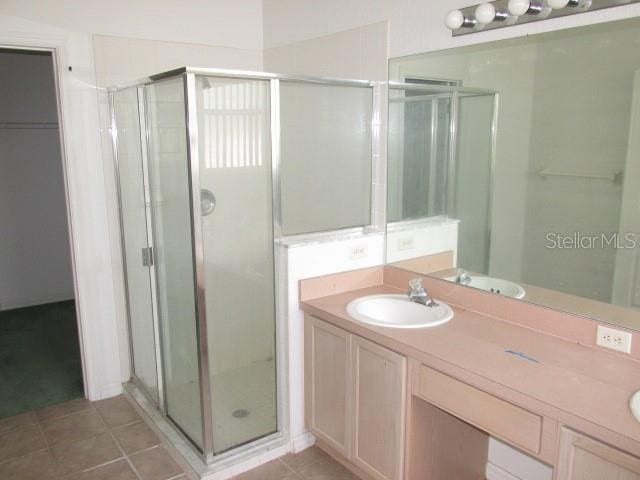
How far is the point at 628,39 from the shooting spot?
1737 millimetres

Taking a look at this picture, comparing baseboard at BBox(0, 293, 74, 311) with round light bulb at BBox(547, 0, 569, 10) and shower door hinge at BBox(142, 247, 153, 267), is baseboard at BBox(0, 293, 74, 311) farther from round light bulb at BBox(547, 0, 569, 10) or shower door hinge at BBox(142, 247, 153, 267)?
round light bulb at BBox(547, 0, 569, 10)

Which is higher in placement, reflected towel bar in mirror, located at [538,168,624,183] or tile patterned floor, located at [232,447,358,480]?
reflected towel bar in mirror, located at [538,168,624,183]

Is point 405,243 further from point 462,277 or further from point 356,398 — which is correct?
point 356,398

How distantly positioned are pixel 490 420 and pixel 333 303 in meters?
0.95

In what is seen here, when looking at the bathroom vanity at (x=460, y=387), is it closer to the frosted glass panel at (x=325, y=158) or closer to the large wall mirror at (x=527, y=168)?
the large wall mirror at (x=527, y=168)

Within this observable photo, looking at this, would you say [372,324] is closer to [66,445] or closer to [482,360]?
[482,360]

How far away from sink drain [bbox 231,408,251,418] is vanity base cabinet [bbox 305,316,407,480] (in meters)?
0.29

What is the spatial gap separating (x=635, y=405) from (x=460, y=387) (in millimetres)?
517

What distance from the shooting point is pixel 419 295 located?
7.80ft

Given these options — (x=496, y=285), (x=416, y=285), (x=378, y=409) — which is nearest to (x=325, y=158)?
(x=416, y=285)

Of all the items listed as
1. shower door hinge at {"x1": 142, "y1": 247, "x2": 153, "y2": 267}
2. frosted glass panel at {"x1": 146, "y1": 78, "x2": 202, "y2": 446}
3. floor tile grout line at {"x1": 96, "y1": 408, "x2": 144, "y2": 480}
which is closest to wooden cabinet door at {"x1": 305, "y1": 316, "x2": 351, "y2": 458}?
frosted glass panel at {"x1": 146, "y1": 78, "x2": 202, "y2": 446}

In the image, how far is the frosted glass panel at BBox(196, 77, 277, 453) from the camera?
92.5 inches

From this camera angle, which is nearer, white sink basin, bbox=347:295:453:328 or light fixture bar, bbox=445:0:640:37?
light fixture bar, bbox=445:0:640:37

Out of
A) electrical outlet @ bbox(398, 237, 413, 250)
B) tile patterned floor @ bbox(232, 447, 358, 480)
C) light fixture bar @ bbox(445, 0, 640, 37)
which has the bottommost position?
tile patterned floor @ bbox(232, 447, 358, 480)
